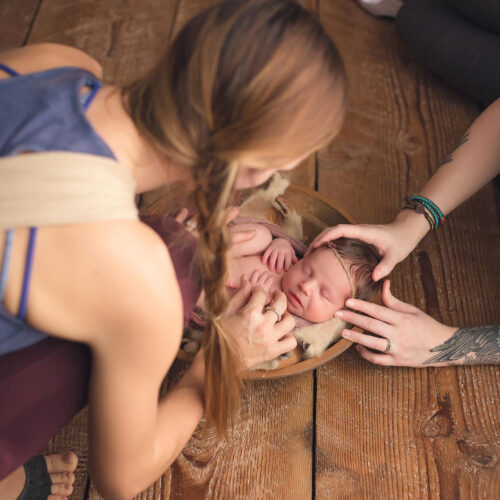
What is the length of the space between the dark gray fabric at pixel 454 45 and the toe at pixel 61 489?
1631 millimetres

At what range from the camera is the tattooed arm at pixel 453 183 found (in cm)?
135

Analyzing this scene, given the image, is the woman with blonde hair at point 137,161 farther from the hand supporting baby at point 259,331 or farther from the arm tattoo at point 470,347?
the arm tattoo at point 470,347

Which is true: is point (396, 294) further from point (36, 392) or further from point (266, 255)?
point (36, 392)

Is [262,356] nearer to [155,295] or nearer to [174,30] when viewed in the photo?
[155,295]

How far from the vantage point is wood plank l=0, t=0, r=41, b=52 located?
1.96 meters

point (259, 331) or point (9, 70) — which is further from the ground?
point (9, 70)

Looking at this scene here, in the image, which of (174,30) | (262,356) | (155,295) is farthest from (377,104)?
(155,295)

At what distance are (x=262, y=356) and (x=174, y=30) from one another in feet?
4.66

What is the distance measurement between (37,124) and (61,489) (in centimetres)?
78

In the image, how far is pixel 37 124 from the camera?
0.72 metres

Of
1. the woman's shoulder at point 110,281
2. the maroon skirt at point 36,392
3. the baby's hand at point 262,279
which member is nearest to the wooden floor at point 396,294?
the baby's hand at point 262,279

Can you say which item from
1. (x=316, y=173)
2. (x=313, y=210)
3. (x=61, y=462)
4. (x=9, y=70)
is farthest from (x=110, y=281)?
(x=316, y=173)

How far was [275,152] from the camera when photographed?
76 centimetres

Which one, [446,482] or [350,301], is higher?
[350,301]
